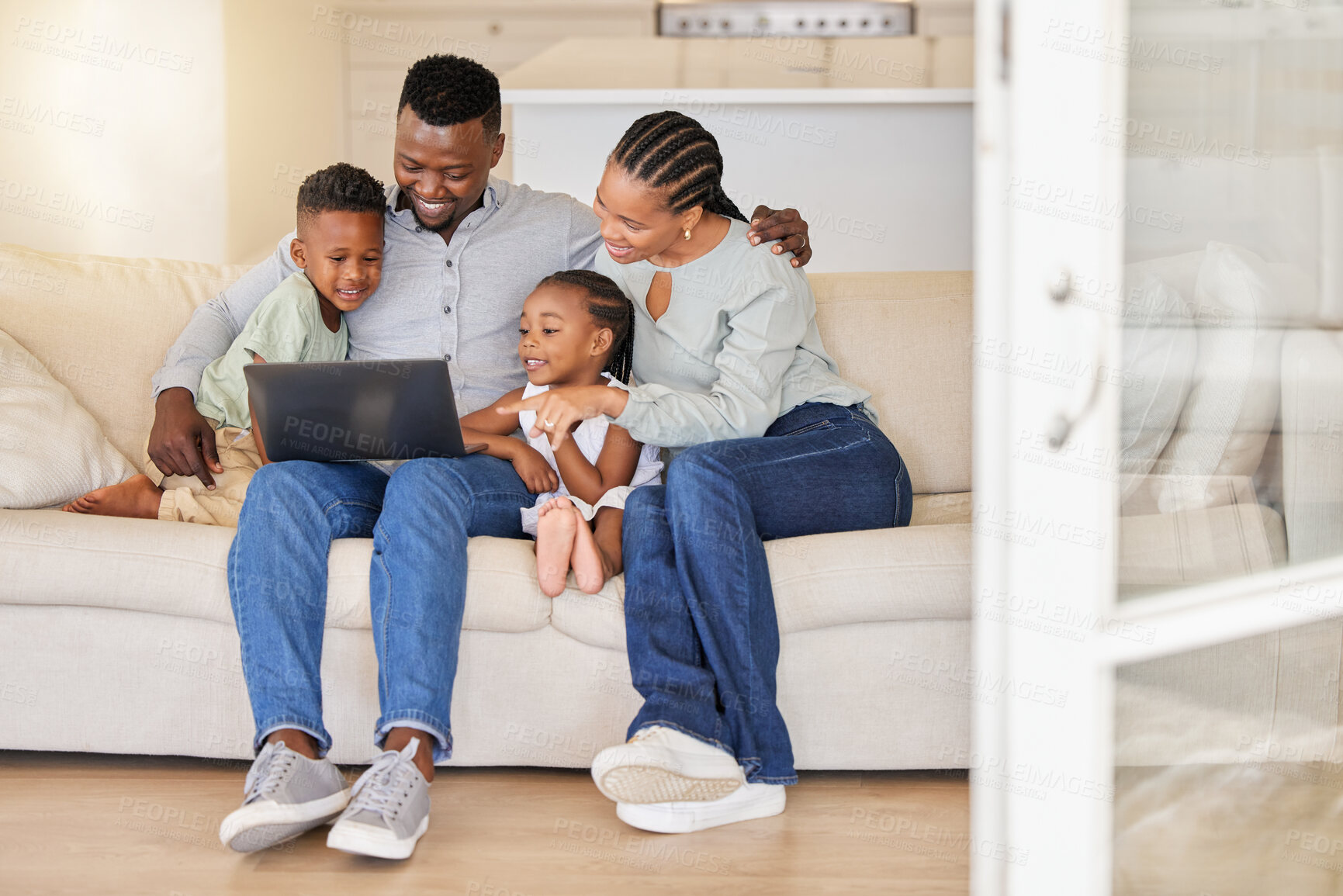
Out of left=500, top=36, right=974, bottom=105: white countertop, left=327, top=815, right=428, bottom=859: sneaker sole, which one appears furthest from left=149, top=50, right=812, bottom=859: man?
left=500, top=36, right=974, bottom=105: white countertop

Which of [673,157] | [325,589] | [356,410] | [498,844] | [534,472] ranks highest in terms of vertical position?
[673,157]

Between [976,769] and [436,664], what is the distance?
701 millimetres

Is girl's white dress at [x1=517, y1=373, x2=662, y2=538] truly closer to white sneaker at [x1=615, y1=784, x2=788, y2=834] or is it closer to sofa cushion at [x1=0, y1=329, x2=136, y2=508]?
white sneaker at [x1=615, y1=784, x2=788, y2=834]

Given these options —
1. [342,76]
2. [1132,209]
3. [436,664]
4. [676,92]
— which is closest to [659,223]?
[436,664]

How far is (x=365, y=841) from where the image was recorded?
122 cm

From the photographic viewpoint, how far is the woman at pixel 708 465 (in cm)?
136

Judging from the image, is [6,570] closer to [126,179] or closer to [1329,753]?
[1329,753]

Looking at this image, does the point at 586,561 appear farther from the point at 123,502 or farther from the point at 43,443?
the point at 43,443

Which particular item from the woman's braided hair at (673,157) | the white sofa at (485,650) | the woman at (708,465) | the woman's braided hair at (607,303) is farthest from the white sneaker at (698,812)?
the woman's braided hair at (673,157)

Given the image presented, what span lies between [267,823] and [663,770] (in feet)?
1.43

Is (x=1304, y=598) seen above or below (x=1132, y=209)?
below

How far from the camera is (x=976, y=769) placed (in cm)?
90

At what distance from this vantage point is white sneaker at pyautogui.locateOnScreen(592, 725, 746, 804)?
1285mm

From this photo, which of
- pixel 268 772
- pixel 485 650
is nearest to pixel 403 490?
pixel 485 650
